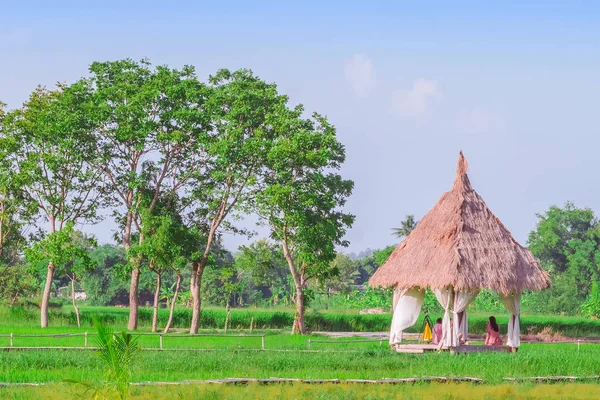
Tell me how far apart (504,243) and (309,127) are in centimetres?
1241

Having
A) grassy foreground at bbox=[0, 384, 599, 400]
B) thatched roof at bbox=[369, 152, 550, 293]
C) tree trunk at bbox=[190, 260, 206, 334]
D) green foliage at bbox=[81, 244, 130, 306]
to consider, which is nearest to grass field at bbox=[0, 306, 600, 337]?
tree trunk at bbox=[190, 260, 206, 334]

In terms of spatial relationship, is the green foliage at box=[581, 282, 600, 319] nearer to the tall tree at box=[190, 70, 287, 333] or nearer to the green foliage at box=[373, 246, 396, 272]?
the green foliage at box=[373, 246, 396, 272]

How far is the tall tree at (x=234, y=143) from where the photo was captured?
36062 mm

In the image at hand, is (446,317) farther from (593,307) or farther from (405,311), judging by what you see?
(593,307)

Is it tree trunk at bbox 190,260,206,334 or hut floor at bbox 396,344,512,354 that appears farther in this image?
tree trunk at bbox 190,260,206,334

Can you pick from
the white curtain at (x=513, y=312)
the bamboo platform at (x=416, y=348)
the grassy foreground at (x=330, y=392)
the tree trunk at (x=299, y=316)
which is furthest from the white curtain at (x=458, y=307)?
the tree trunk at (x=299, y=316)

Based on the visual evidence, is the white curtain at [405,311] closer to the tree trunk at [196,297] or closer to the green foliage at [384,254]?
the tree trunk at [196,297]

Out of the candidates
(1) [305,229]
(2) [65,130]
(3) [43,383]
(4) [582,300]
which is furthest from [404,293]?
(4) [582,300]

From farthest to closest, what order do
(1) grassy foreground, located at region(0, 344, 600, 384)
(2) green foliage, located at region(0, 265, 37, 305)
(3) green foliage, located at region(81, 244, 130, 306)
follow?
(3) green foliage, located at region(81, 244, 130, 306)
(2) green foliage, located at region(0, 265, 37, 305)
(1) grassy foreground, located at region(0, 344, 600, 384)

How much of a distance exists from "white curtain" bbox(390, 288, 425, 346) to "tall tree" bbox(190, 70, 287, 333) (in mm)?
11316

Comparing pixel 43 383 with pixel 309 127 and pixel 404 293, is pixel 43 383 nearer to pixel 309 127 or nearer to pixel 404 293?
pixel 404 293

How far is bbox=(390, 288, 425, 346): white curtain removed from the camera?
2592cm

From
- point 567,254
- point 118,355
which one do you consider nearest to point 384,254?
point 567,254

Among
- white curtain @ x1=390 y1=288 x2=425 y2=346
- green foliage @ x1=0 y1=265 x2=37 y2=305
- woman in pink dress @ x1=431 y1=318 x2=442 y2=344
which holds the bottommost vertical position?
woman in pink dress @ x1=431 y1=318 x2=442 y2=344
